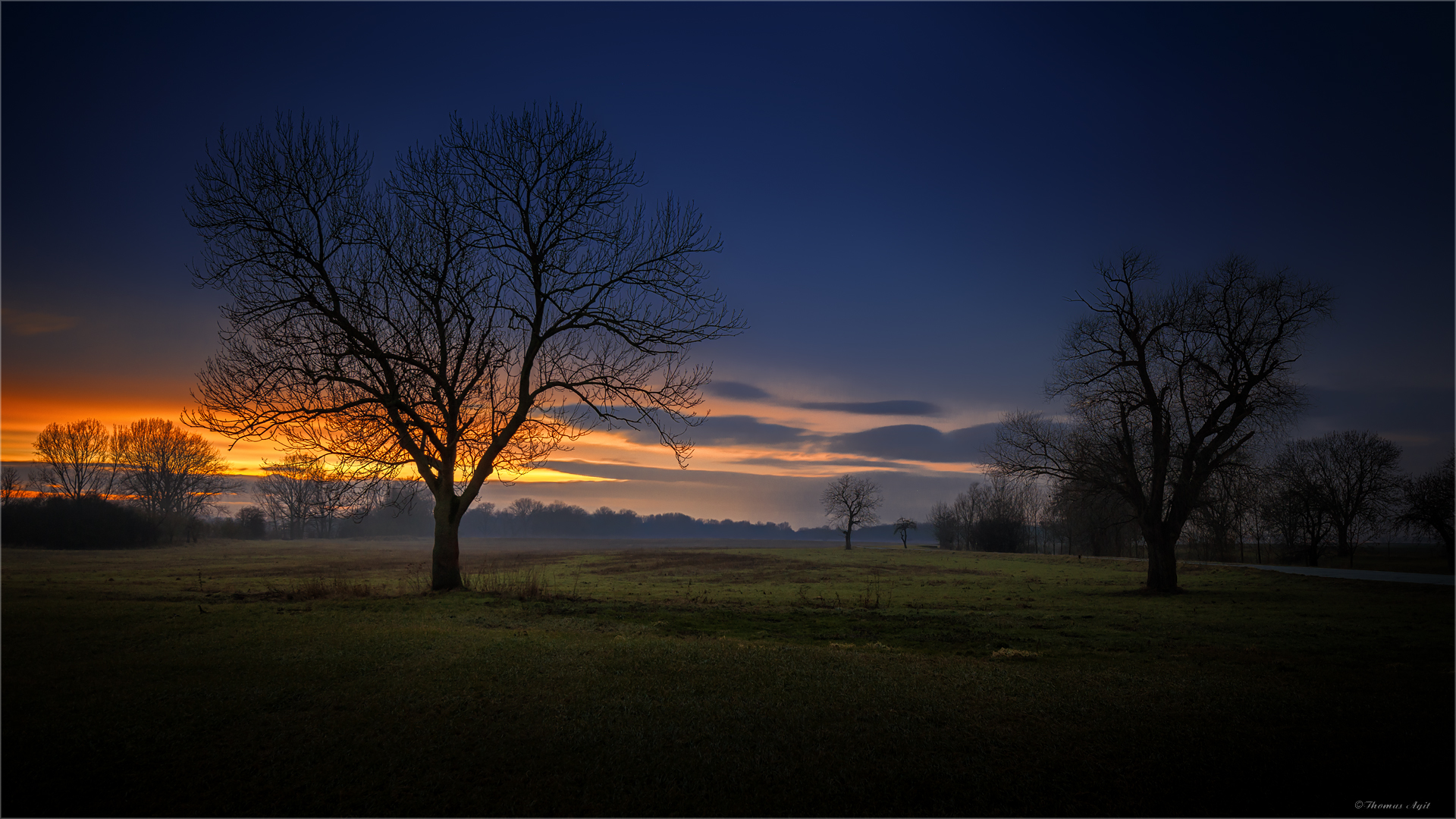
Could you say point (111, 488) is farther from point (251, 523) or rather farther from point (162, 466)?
point (251, 523)

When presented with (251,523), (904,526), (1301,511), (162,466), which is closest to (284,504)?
(251,523)

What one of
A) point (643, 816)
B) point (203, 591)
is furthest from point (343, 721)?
point (203, 591)

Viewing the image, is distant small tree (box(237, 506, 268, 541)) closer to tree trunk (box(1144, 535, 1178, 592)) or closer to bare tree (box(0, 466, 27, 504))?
bare tree (box(0, 466, 27, 504))

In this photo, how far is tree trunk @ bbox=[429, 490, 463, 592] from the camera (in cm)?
1869

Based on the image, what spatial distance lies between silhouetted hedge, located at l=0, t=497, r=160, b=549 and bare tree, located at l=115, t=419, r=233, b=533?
15.6ft

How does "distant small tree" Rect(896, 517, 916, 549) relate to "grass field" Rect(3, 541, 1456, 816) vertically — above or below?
below

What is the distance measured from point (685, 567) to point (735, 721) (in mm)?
42777

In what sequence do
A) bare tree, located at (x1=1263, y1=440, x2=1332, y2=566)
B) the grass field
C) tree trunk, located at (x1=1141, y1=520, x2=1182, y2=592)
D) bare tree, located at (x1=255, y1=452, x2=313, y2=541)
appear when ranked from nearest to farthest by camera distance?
the grass field → tree trunk, located at (x1=1141, y1=520, x2=1182, y2=592) → bare tree, located at (x1=1263, y1=440, x2=1332, y2=566) → bare tree, located at (x1=255, y1=452, x2=313, y2=541)

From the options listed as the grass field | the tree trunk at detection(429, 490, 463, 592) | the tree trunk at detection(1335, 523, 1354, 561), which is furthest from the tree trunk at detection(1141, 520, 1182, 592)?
the tree trunk at detection(1335, 523, 1354, 561)

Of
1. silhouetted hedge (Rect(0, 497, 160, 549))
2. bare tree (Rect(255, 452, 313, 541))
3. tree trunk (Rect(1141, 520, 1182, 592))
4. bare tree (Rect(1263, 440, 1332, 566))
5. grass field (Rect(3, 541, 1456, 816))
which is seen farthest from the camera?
bare tree (Rect(255, 452, 313, 541))

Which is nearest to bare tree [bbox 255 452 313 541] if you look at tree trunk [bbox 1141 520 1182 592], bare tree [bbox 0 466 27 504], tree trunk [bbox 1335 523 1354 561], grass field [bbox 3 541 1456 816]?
bare tree [bbox 0 466 27 504]

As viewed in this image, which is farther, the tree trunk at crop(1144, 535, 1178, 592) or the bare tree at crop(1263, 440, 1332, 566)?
the bare tree at crop(1263, 440, 1332, 566)

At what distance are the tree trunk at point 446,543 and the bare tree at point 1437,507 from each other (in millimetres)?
68063

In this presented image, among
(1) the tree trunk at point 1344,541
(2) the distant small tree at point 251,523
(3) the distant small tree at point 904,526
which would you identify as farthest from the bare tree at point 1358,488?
(2) the distant small tree at point 251,523
